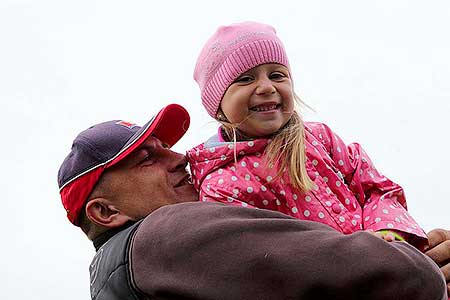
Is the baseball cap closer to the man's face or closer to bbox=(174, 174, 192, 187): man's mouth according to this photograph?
the man's face

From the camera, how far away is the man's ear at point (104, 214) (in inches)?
129

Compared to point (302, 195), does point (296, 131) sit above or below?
above

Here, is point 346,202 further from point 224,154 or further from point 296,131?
point 224,154

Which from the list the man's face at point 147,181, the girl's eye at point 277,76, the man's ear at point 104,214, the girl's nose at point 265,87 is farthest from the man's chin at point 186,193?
the girl's eye at point 277,76

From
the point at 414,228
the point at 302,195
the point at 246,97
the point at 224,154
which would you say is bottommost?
the point at 414,228

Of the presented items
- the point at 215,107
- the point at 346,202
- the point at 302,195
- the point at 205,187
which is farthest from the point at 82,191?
the point at 346,202

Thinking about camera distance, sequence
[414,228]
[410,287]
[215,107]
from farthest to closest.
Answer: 1. [215,107]
2. [414,228]
3. [410,287]

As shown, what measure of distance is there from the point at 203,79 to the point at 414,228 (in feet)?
4.76

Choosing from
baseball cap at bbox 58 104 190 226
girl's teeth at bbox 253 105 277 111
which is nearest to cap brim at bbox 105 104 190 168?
baseball cap at bbox 58 104 190 226

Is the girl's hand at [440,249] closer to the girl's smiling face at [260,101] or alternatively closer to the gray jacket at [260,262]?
the gray jacket at [260,262]

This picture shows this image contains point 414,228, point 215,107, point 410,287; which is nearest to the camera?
point 410,287

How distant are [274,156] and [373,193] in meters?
0.65

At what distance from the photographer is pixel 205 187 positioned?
3.37 metres

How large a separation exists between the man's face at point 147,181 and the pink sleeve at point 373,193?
0.86 metres
